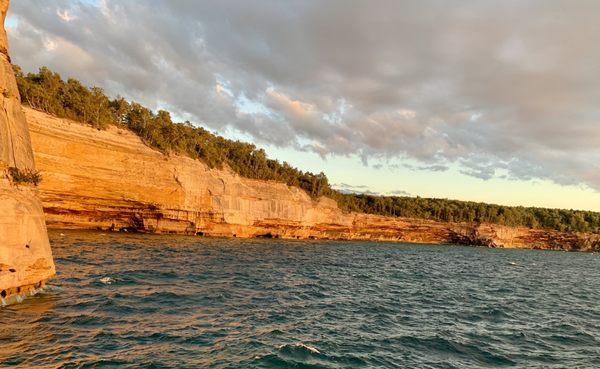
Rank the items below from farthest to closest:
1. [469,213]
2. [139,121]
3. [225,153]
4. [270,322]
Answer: [469,213] → [225,153] → [139,121] → [270,322]

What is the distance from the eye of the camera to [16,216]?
50.2ft

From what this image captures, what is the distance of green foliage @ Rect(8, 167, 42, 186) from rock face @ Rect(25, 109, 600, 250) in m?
27.1

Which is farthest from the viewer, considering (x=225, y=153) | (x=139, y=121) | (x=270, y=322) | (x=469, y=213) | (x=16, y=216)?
(x=469, y=213)

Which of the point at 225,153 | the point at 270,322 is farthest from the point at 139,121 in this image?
the point at 270,322

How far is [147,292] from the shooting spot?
63.9 feet

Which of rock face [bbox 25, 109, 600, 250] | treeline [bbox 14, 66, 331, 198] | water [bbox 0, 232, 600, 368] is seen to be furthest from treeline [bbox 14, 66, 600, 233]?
water [bbox 0, 232, 600, 368]

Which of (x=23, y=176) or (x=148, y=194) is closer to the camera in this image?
(x=23, y=176)

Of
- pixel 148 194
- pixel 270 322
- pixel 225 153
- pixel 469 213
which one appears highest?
pixel 225 153

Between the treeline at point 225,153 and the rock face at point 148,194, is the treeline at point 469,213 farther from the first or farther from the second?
the rock face at point 148,194

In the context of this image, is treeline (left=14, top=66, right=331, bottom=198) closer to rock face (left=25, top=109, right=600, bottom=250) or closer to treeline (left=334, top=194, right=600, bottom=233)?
rock face (left=25, top=109, right=600, bottom=250)

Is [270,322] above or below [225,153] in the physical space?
below

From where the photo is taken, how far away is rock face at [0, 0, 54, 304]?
14641mm

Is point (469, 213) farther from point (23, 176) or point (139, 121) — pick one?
point (23, 176)

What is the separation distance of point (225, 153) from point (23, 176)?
62246 millimetres
